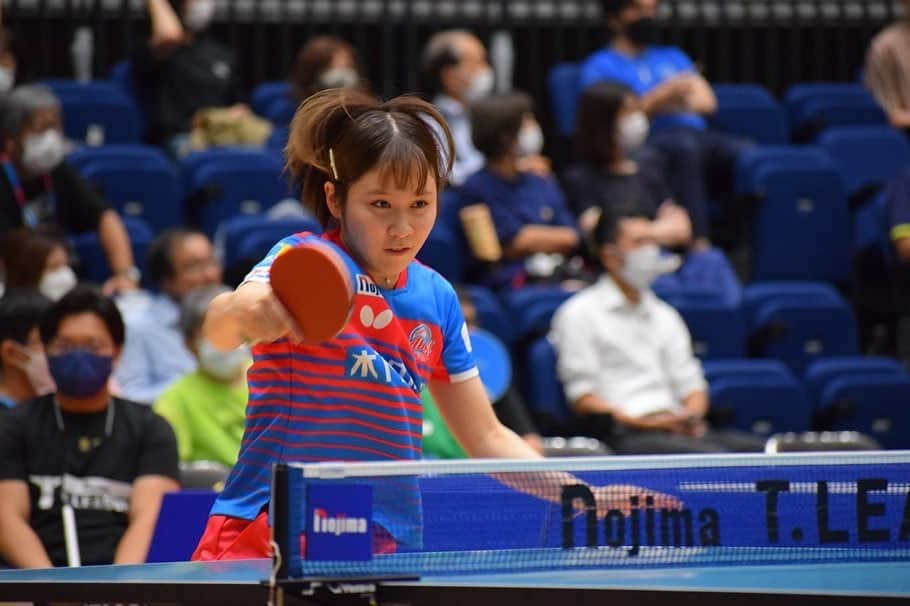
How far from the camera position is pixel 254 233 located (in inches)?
311

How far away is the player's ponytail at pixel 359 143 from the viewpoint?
3.09 m

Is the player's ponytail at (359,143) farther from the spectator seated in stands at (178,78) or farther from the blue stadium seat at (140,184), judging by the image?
the spectator seated in stands at (178,78)


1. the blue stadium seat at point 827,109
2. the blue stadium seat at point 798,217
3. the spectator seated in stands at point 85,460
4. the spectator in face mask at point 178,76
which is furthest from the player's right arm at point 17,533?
the blue stadium seat at point 827,109

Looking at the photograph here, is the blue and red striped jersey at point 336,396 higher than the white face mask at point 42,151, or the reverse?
the white face mask at point 42,151

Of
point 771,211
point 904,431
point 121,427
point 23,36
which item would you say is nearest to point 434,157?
point 121,427

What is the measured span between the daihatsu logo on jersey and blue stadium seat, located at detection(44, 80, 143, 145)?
7466 millimetres

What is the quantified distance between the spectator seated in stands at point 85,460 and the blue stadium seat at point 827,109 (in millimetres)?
6630

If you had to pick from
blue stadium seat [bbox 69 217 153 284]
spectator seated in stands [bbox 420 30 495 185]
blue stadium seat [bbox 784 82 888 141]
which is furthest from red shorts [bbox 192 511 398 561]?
blue stadium seat [bbox 784 82 888 141]

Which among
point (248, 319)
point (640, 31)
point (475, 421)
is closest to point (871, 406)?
point (640, 31)

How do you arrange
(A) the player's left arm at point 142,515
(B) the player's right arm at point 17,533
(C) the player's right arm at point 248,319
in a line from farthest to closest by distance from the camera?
(A) the player's left arm at point 142,515 < (B) the player's right arm at point 17,533 < (C) the player's right arm at point 248,319

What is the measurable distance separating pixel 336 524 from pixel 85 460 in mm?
2910

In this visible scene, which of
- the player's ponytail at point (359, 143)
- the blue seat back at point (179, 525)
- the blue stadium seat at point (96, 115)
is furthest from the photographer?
the blue stadium seat at point (96, 115)

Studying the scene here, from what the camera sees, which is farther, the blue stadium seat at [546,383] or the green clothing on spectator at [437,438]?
the blue stadium seat at [546,383]

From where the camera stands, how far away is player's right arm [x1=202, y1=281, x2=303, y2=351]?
8.91 feet
